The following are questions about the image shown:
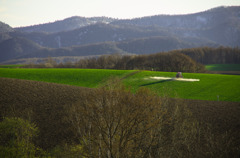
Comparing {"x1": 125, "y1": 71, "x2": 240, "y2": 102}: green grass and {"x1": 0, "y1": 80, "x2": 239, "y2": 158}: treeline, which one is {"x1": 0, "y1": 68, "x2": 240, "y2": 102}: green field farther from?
{"x1": 0, "y1": 80, "x2": 239, "y2": 158}: treeline

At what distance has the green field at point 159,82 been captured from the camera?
4961cm

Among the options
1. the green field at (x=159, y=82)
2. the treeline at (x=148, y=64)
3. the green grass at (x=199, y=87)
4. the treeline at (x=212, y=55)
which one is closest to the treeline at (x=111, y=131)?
the green field at (x=159, y=82)

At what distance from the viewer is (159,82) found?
59219 millimetres

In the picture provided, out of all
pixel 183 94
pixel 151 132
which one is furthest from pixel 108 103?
pixel 183 94

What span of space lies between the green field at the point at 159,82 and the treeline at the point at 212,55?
110 metres

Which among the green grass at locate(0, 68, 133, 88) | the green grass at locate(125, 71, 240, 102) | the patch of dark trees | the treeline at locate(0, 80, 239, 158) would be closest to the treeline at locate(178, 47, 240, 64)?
the patch of dark trees

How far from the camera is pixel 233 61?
16338 cm

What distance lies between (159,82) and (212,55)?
442 feet

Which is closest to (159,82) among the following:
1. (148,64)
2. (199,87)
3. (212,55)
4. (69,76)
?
(199,87)

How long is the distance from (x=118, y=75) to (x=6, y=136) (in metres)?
45.4

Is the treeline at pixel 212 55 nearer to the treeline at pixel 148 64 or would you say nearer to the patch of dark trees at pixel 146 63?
the patch of dark trees at pixel 146 63

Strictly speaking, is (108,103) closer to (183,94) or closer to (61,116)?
(61,116)

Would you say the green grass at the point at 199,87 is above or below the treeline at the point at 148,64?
below

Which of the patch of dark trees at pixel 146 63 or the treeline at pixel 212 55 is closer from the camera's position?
the patch of dark trees at pixel 146 63
